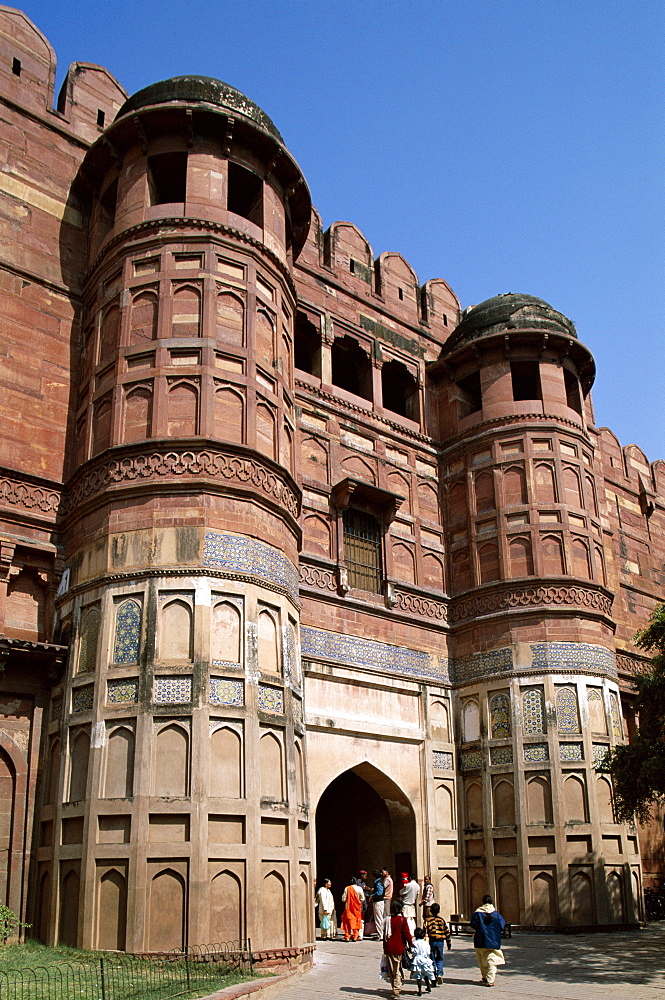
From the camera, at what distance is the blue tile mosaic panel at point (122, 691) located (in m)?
12.7

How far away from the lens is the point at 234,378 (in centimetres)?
1498

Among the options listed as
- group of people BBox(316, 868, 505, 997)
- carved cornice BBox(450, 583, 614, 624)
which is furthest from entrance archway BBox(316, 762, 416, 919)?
carved cornice BBox(450, 583, 614, 624)

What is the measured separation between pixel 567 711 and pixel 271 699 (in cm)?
748

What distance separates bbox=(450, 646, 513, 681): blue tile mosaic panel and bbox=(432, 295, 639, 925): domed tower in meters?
A: 0.03

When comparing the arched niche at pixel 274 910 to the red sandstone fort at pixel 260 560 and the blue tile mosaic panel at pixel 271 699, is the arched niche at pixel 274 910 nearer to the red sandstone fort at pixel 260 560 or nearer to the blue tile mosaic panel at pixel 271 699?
the red sandstone fort at pixel 260 560

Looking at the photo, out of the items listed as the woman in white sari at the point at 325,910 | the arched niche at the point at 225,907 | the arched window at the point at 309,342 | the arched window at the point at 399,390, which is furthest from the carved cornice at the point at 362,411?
the arched niche at the point at 225,907

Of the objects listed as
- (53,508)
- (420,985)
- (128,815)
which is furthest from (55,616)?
(420,985)

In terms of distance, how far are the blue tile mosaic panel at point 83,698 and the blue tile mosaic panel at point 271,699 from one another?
2.35 meters

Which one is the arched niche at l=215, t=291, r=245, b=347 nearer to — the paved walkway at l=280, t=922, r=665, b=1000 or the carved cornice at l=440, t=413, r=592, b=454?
the carved cornice at l=440, t=413, r=592, b=454

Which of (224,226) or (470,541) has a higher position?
(224,226)

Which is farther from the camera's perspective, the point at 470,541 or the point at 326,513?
the point at 470,541

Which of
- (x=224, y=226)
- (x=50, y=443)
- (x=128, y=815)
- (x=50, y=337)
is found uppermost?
(x=224, y=226)

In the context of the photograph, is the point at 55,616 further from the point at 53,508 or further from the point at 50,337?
the point at 50,337

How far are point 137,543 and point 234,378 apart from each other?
3.18 m
